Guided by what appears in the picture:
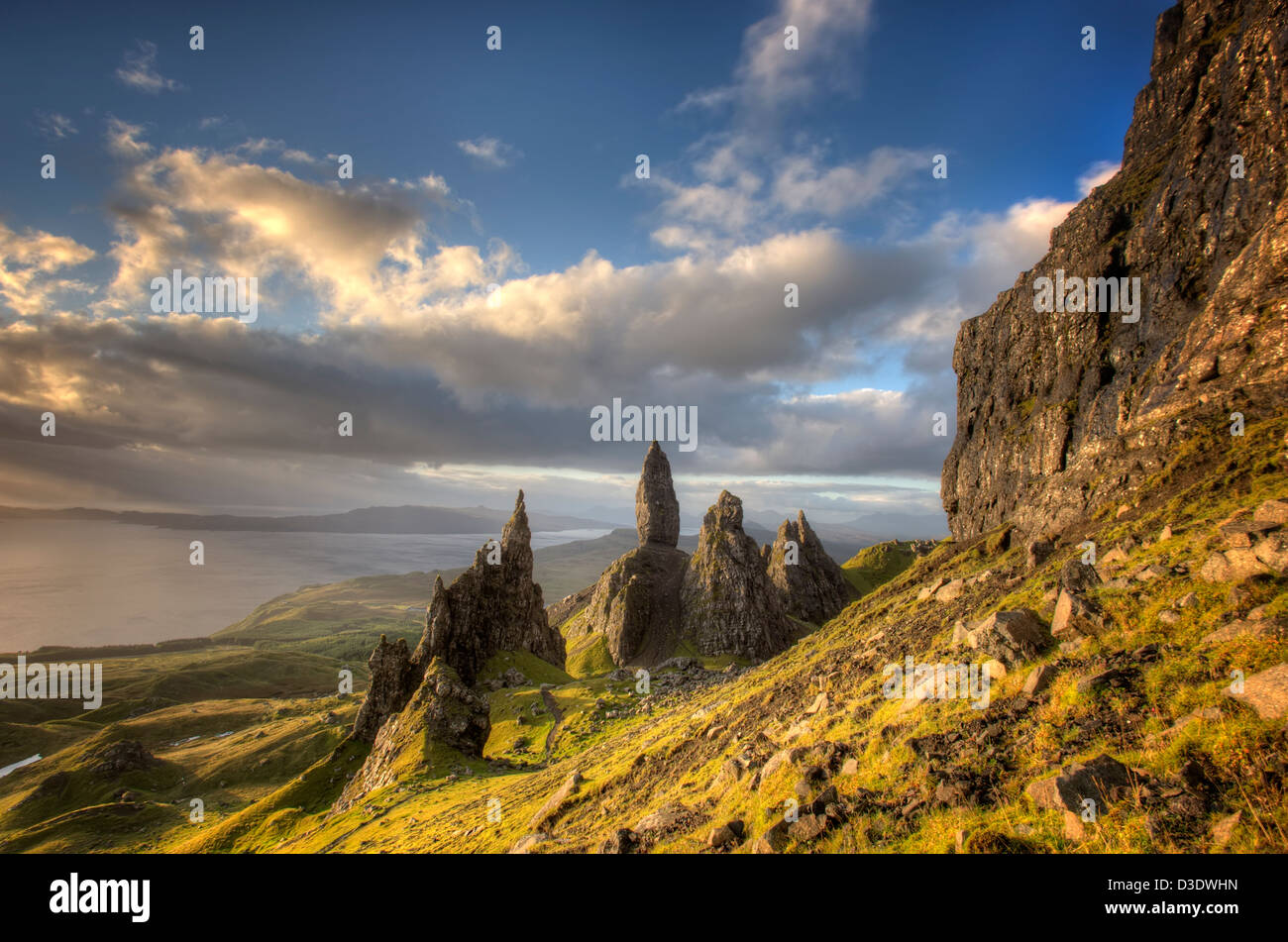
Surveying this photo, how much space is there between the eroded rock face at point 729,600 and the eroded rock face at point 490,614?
33.2 metres

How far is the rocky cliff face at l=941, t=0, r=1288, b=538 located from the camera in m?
25.2

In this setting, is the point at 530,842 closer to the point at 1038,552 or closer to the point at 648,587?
the point at 1038,552

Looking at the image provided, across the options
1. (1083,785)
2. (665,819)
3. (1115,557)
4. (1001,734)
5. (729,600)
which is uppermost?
(1115,557)

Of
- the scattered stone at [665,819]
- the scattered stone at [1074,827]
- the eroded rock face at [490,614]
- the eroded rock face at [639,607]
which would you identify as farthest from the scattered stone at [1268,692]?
the eroded rock face at [639,607]

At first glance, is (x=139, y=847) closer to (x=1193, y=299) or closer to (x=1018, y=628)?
(x=1018, y=628)

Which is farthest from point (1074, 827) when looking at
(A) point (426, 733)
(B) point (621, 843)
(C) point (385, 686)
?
(C) point (385, 686)

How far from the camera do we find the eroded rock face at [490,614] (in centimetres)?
8600

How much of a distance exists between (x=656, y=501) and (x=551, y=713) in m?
88.7

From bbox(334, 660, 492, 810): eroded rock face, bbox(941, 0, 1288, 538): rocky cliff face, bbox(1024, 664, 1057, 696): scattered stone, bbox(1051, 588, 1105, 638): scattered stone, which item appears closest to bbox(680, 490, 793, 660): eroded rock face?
bbox(941, 0, 1288, 538): rocky cliff face

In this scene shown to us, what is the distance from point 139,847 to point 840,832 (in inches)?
4022

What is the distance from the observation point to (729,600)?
11706cm

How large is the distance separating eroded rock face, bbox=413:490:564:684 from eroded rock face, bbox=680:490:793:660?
3323cm

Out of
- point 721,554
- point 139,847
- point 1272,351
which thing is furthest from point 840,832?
point 721,554

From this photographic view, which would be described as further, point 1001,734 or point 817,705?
point 817,705
